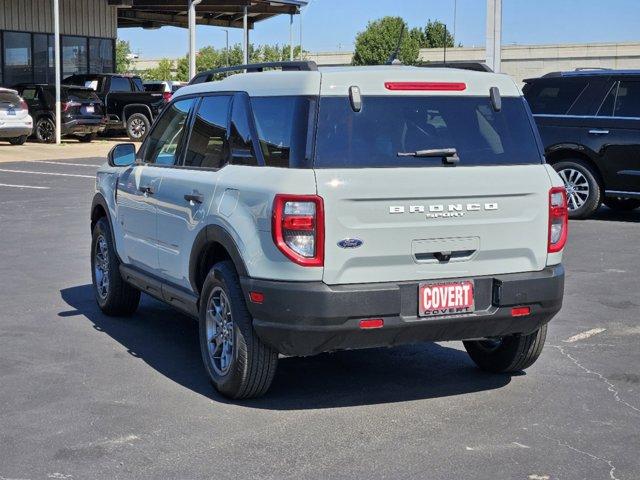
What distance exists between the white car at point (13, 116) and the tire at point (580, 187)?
1712 centimetres

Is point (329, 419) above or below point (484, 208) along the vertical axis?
below

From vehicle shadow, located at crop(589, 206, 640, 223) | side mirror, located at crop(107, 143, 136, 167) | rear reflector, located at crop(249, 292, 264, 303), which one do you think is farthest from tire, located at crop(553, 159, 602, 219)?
rear reflector, located at crop(249, 292, 264, 303)

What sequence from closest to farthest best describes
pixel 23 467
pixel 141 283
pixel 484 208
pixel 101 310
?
pixel 23 467
pixel 484 208
pixel 141 283
pixel 101 310

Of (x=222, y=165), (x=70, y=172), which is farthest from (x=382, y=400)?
(x=70, y=172)

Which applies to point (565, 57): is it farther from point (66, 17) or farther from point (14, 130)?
point (14, 130)

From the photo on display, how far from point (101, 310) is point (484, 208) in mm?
3677

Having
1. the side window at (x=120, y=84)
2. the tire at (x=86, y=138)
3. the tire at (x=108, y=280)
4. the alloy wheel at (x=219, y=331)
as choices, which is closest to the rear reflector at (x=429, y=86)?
the alloy wheel at (x=219, y=331)

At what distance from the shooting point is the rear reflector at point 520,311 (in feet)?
17.9

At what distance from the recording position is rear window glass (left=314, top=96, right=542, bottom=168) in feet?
17.1

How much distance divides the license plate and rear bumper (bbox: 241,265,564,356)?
0.03 m

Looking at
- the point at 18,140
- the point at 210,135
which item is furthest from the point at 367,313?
the point at 18,140

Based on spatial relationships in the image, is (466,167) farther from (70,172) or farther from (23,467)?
(70,172)

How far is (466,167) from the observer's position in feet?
17.8

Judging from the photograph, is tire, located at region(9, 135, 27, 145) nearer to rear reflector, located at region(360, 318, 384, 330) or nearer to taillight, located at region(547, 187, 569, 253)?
taillight, located at region(547, 187, 569, 253)
